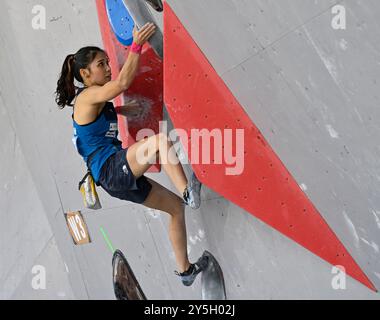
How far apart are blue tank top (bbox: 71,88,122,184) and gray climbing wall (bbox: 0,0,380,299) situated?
1.31ft

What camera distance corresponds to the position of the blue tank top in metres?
3.56

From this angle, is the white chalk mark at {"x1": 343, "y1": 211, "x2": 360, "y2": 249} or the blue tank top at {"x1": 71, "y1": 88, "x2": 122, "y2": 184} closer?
the white chalk mark at {"x1": 343, "y1": 211, "x2": 360, "y2": 249}

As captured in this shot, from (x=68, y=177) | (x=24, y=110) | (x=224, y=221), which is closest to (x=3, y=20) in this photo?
(x=24, y=110)

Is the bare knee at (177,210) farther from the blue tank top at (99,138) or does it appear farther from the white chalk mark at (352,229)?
the white chalk mark at (352,229)

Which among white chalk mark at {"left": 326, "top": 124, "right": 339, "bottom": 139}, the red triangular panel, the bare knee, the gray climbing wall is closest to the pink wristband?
the red triangular panel

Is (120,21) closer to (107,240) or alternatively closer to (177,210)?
(177,210)

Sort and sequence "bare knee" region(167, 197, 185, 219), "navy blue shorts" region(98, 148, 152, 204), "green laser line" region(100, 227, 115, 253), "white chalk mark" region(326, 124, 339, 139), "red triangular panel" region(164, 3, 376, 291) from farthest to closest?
"green laser line" region(100, 227, 115, 253) → "bare knee" region(167, 197, 185, 219) → "navy blue shorts" region(98, 148, 152, 204) → "red triangular panel" region(164, 3, 376, 291) → "white chalk mark" region(326, 124, 339, 139)

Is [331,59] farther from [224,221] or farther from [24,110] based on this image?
[24,110]

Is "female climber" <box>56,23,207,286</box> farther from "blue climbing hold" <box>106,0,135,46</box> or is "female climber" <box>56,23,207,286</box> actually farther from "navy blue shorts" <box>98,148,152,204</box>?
"blue climbing hold" <box>106,0,135,46</box>

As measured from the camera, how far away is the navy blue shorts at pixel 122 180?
3475mm

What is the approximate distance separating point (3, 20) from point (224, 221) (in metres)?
2.13

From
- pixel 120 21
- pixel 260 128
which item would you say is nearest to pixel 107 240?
pixel 120 21

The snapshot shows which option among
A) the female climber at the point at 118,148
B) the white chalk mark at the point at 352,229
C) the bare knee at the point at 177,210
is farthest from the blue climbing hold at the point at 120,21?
the white chalk mark at the point at 352,229

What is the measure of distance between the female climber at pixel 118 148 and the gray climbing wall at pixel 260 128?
0.19 m
